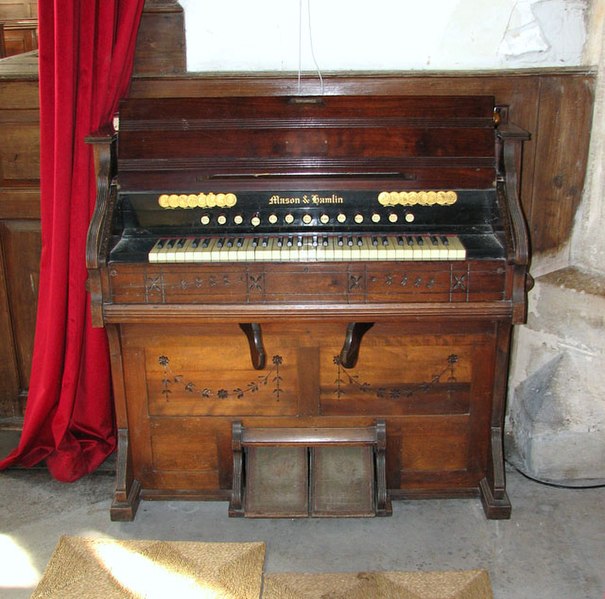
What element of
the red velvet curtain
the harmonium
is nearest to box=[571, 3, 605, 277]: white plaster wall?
the harmonium

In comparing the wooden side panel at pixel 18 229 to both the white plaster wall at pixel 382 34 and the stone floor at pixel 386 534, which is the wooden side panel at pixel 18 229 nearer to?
the stone floor at pixel 386 534

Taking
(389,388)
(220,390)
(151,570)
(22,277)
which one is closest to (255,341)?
(220,390)

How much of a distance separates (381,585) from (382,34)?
5.96 ft

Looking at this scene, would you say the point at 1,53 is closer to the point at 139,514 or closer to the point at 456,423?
the point at 139,514

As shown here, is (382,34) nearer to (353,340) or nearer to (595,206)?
(595,206)

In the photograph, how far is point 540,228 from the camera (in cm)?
290

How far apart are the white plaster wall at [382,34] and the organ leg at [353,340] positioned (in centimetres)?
95

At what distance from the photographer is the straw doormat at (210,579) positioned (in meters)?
2.32

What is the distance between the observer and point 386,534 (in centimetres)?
259

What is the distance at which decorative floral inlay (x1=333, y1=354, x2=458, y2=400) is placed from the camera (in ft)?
8.50

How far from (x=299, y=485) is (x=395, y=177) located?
1.07 meters

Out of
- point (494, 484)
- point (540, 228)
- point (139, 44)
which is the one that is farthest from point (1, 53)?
point (494, 484)

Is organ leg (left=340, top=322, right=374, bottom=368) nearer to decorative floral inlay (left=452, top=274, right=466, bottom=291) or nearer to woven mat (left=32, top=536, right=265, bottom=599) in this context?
decorative floral inlay (left=452, top=274, right=466, bottom=291)

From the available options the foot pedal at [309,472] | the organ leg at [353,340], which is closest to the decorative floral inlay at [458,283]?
the organ leg at [353,340]
